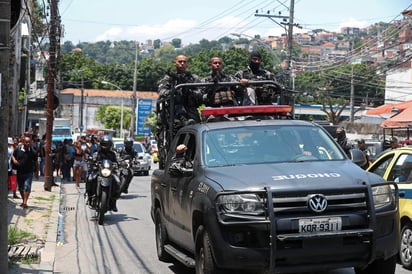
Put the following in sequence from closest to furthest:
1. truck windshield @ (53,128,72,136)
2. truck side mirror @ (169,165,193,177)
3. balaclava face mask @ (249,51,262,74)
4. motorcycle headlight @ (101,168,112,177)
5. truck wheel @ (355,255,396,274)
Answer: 1. truck wheel @ (355,255,396,274)
2. truck side mirror @ (169,165,193,177)
3. balaclava face mask @ (249,51,262,74)
4. motorcycle headlight @ (101,168,112,177)
5. truck windshield @ (53,128,72,136)

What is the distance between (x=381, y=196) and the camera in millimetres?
7191

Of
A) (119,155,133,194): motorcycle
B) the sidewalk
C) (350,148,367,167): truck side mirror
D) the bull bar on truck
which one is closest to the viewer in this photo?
the bull bar on truck

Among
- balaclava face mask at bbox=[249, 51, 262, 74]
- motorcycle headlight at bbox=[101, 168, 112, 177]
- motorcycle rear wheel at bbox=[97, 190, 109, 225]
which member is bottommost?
motorcycle rear wheel at bbox=[97, 190, 109, 225]

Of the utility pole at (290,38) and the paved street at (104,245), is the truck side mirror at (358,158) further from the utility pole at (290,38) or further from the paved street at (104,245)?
the utility pole at (290,38)

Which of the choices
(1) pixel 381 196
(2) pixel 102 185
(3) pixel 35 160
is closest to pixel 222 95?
(1) pixel 381 196

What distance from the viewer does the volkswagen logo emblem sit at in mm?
6730

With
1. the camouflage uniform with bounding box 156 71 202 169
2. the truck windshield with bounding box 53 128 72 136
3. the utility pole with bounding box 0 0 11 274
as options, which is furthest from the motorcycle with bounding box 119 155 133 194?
the truck windshield with bounding box 53 128 72 136

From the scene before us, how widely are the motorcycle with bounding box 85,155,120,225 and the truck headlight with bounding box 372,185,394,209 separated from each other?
28.7 feet

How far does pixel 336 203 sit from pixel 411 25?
36.4 meters

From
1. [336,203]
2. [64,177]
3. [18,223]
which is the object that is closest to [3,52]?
[336,203]

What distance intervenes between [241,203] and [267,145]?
1549 mm

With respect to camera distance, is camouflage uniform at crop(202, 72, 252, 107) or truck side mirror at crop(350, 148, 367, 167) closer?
truck side mirror at crop(350, 148, 367, 167)

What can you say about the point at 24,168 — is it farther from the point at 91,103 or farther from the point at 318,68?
the point at 91,103

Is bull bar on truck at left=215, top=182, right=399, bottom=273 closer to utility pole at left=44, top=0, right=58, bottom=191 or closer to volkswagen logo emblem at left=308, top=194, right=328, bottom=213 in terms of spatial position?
volkswagen logo emblem at left=308, top=194, right=328, bottom=213
